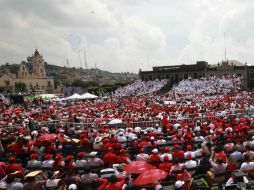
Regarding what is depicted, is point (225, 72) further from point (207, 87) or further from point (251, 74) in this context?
point (207, 87)

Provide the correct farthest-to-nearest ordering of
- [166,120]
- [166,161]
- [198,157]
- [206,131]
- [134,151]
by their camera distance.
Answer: [166,120] → [206,131] → [134,151] → [198,157] → [166,161]

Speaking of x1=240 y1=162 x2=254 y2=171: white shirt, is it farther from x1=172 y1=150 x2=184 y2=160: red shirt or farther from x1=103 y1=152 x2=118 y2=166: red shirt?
x1=103 y1=152 x2=118 y2=166: red shirt

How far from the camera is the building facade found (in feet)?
285

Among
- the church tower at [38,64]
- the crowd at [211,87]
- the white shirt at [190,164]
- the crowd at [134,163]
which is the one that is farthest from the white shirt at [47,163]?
the church tower at [38,64]

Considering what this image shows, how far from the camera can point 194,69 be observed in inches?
3629

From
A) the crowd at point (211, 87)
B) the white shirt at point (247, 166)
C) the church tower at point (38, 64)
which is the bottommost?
the white shirt at point (247, 166)

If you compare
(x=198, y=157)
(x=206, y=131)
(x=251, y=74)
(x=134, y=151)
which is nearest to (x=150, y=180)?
(x=198, y=157)

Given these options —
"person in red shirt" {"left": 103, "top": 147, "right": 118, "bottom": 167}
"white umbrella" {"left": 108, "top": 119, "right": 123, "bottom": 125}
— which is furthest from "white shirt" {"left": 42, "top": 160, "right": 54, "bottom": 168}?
"white umbrella" {"left": 108, "top": 119, "right": 123, "bottom": 125}

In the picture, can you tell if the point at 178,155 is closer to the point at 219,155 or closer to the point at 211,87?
the point at 219,155

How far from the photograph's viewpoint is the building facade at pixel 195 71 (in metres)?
86.8

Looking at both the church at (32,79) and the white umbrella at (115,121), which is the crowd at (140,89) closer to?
the white umbrella at (115,121)

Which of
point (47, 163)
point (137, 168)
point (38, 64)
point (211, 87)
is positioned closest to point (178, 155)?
point (137, 168)

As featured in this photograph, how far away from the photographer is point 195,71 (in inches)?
3632

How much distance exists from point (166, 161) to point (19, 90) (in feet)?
408
